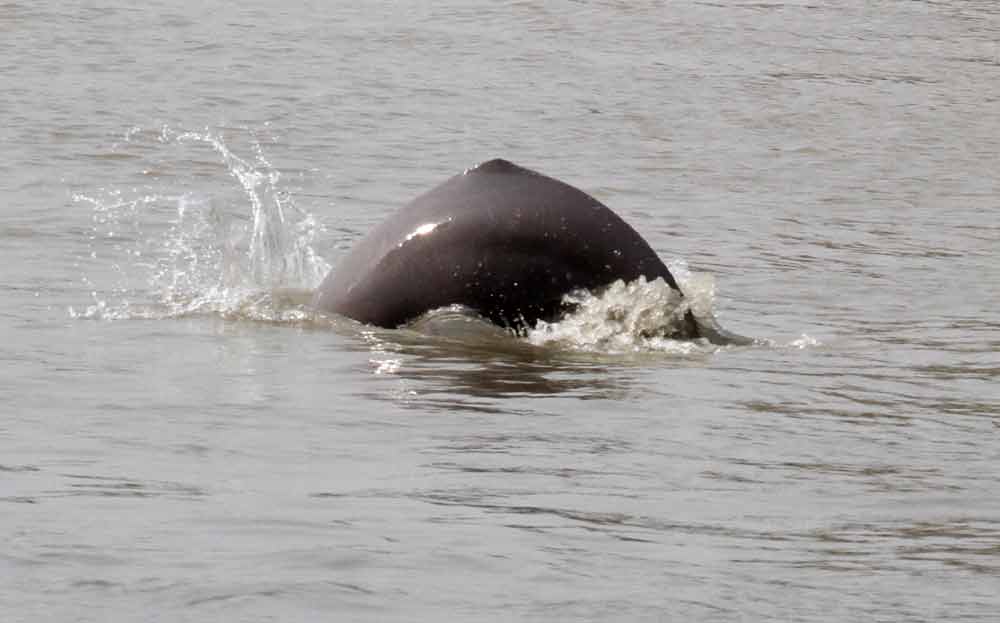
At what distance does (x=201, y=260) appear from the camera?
10.3 m

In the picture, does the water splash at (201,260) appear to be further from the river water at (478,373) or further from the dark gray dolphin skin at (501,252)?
the dark gray dolphin skin at (501,252)

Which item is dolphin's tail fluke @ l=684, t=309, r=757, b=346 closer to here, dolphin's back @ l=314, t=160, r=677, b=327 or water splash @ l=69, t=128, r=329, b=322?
dolphin's back @ l=314, t=160, r=677, b=327

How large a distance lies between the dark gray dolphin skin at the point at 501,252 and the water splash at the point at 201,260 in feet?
1.91

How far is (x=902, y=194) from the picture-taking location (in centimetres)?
1334

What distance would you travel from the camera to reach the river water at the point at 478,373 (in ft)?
15.3

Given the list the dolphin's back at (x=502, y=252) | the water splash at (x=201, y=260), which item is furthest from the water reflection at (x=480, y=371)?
the water splash at (x=201, y=260)

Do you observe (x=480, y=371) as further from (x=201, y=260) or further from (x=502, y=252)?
(x=201, y=260)

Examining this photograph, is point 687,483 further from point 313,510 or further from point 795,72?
point 795,72

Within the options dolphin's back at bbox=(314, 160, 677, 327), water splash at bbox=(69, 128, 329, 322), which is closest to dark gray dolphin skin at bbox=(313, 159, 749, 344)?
dolphin's back at bbox=(314, 160, 677, 327)

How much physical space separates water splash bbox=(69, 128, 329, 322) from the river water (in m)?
0.03

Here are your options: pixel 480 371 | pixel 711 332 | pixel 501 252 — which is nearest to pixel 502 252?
pixel 501 252

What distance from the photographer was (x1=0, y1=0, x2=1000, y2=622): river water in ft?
15.3

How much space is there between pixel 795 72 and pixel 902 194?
5798 millimetres

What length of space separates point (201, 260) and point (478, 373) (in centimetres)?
318
